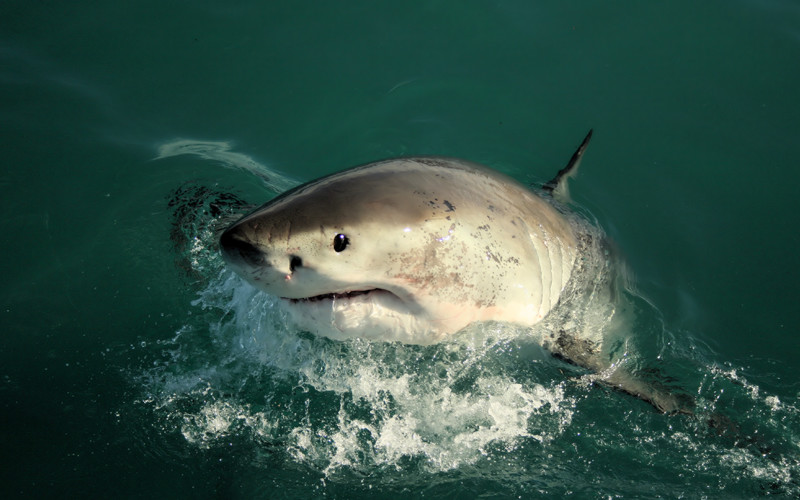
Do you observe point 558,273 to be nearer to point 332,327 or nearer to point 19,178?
point 332,327

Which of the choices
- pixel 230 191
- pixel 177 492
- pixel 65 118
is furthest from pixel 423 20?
pixel 177 492

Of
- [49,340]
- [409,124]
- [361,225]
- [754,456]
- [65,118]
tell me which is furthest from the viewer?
[409,124]

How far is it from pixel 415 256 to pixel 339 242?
0.33 metres

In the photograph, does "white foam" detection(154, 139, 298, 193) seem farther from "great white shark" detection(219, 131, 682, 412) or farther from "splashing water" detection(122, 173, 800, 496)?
"great white shark" detection(219, 131, 682, 412)

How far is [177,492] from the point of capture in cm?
276

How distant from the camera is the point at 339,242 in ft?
7.46

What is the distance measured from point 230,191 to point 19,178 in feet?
4.73

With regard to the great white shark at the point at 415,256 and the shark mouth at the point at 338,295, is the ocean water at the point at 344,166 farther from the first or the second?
the shark mouth at the point at 338,295

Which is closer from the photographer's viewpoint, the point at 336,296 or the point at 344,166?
the point at 336,296

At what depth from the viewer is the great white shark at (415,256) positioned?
2.29 m

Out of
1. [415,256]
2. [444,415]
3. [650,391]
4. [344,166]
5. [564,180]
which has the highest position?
[344,166]

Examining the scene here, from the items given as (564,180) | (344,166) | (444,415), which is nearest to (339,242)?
(444,415)

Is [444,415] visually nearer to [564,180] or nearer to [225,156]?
[564,180]

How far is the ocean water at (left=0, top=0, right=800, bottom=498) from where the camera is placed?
9.72ft
